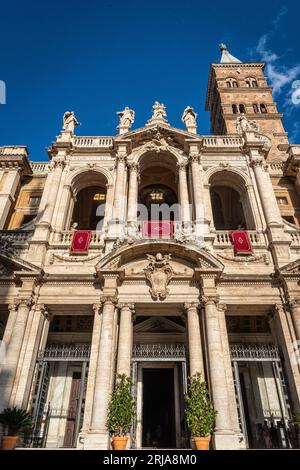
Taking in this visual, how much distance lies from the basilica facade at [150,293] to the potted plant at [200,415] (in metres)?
0.55

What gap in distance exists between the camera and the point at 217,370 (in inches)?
476

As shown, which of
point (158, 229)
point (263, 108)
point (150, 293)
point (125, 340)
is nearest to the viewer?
point (125, 340)

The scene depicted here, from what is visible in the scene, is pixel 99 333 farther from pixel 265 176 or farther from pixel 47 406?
pixel 265 176

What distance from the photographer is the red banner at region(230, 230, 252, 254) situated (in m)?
15.5

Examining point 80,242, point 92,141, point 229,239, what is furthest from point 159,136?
point 80,242

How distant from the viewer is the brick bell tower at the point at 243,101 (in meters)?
32.1

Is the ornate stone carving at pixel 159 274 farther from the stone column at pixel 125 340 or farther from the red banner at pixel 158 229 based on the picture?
the red banner at pixel 158 229

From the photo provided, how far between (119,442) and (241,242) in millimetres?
10082

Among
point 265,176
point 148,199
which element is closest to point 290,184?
point 265,176

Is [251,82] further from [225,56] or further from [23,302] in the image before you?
[23,302]

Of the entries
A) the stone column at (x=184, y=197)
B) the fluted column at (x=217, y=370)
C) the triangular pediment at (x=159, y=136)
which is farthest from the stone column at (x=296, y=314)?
the triangular pediment at (x=159, y=136)

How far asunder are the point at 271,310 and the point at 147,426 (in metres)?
8.41

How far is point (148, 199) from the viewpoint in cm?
2320

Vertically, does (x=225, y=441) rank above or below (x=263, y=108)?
below
